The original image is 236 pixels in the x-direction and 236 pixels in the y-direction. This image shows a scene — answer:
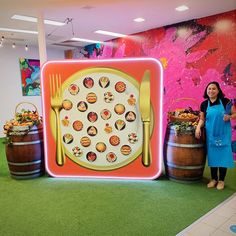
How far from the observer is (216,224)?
8.25ft

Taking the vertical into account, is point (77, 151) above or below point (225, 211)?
above

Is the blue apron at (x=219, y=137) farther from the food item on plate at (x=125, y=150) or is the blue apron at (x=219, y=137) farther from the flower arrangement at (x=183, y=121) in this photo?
the food item on plate at (x=125, y=150)

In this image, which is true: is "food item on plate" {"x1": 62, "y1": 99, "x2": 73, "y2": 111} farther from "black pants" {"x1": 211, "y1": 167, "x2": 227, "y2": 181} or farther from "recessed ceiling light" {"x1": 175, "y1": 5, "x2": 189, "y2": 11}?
"recessed ceiling light" {"x1": 175, "y1": 5, "x2": 189, "y2": 11}

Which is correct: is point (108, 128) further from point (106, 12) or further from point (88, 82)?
point (106, 12)

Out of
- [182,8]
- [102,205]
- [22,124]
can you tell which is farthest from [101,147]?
[182,8]

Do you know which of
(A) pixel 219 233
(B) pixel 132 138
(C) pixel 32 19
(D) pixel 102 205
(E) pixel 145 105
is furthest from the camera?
(C) pixel 32 19

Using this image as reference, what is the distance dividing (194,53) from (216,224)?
13.2ft

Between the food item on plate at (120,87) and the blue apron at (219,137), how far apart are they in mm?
1211

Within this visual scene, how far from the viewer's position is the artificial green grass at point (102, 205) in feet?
8.18

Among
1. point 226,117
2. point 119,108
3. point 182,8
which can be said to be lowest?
point 226,117

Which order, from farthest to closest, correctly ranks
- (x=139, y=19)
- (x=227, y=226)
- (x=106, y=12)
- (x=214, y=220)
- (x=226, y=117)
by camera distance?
1. (x=139, y=19)
2. (x=106, y=12)
3. (x=226, y=117)
4. (x=214, y=220)
5. (x=227, y=226)

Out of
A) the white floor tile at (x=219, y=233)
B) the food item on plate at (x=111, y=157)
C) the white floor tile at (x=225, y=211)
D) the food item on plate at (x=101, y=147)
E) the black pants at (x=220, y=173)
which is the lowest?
the white floor tile at (x=219, y=233)

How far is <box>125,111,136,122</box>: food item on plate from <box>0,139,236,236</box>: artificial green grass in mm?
920

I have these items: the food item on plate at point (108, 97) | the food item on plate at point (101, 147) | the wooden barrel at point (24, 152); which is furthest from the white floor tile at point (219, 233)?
the wooden barrel at point (24, 152)
